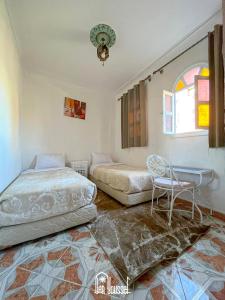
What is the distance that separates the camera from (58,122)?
3537 millimetres

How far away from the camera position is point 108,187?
8.68 feet

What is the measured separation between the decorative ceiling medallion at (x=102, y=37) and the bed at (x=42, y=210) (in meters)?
1.86

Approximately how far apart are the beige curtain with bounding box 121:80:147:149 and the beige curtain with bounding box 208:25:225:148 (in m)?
1.37

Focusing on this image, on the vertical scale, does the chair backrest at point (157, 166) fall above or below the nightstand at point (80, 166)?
above

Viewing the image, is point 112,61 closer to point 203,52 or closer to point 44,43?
point 44,43

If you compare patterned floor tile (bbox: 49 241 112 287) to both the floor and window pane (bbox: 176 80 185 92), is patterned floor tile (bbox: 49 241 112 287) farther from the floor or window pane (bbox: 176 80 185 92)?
window pane (bbox: 176 80 185 92)

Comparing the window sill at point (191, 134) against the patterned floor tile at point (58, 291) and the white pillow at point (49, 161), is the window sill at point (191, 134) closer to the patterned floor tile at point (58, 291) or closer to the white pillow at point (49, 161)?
the patterned floor tile at point (58, 291)

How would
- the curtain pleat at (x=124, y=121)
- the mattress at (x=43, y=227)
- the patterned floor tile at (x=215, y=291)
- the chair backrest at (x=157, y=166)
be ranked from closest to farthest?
the patterned floor tile at (x=215, y=291) < the mattress at (x=43, y=227) < the chair backrest at (x=157, y=166) < the curtain pleat at (x=124, y=121)

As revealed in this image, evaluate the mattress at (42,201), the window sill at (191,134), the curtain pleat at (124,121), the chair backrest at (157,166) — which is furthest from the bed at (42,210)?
the curtain pleat at (124,121)

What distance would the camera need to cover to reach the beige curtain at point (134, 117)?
3.04m

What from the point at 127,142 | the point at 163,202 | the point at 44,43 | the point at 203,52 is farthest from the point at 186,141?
the point at 44,43

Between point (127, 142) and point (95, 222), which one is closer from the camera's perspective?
point (95, 222)

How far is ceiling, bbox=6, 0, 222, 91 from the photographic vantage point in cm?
170

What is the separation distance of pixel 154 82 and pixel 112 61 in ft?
3.19
